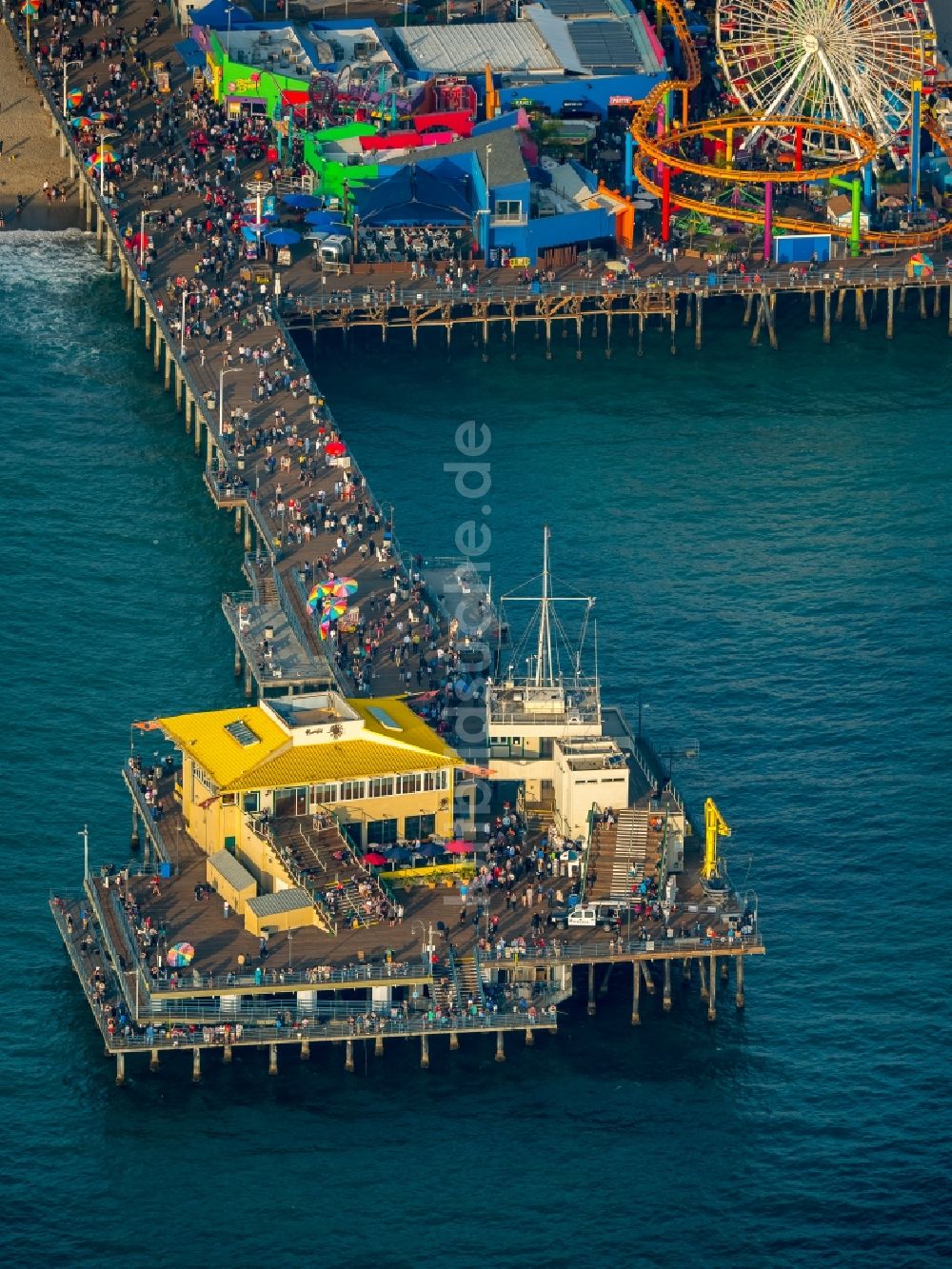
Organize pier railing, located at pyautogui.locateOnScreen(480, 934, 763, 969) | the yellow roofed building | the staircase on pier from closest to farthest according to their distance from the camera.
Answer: pier railing, located at pyautogui.locateOnScreen(480, 934, 763, 969)
the staircase on pier
the yellow roofed building

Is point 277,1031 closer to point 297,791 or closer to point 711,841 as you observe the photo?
point 297,791

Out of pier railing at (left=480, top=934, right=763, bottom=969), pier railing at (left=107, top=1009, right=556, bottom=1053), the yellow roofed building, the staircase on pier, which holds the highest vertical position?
the yellow roofed building

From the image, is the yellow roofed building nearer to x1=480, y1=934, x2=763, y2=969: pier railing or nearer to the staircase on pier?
the staircase on pier

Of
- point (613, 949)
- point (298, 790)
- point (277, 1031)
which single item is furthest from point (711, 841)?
point (277, 1031)

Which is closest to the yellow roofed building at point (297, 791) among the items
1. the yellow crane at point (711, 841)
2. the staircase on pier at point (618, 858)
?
the staircase on pier at point (618, 858)

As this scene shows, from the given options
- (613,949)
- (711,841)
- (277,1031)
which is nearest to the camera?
(277,1031)

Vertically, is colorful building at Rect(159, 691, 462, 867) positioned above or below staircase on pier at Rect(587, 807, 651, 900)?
above

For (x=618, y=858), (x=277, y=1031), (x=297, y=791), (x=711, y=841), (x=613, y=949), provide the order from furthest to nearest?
(x=297, y=791) < (x=618, y=858) < (x=711, y=841) < (x=613, y=949) < (x=277, y=1031)

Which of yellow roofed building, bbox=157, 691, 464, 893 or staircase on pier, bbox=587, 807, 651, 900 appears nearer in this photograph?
staircase on pier, bbox=587, 807, 651, 900

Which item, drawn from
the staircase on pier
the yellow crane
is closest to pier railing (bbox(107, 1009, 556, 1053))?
the staircase on pier
